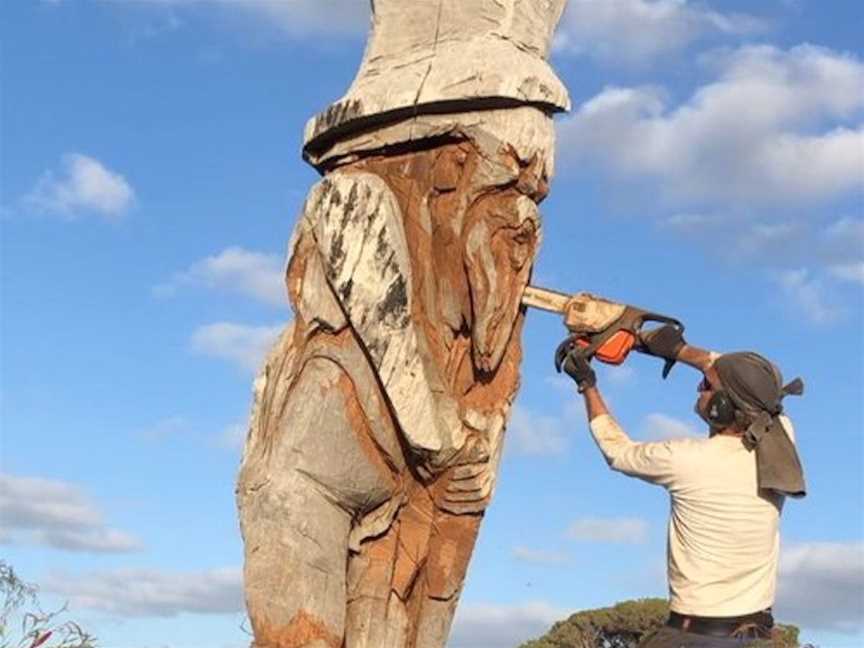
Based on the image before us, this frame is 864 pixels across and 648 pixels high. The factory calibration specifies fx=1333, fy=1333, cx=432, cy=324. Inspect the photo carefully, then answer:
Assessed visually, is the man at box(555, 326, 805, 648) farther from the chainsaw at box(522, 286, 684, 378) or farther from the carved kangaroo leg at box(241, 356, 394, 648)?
the carved kangaroo leg at box(241, 356, 394, 648)

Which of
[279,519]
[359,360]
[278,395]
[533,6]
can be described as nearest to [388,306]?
[359,360]

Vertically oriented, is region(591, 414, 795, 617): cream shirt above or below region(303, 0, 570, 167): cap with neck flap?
below

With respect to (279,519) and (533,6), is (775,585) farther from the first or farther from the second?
(533,6)

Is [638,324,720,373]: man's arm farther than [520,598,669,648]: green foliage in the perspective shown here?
→ No

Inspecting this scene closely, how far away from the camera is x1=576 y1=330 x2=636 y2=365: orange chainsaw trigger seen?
6059mm

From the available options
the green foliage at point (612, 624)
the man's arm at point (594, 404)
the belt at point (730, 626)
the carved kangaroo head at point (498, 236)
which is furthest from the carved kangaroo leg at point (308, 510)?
the green foliage at point (612, 624)

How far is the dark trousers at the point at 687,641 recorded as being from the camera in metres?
5.40

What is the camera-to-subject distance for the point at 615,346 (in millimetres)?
6066

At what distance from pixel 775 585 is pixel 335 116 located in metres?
2.92

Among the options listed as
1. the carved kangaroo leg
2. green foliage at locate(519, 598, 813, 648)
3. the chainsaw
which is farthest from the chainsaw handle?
green foliage at locate(519, 598, 813, 648)

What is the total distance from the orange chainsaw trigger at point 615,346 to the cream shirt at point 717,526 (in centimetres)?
58

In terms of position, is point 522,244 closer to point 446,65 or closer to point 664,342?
point 664,342

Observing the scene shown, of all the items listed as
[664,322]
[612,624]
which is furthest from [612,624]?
[664,322]

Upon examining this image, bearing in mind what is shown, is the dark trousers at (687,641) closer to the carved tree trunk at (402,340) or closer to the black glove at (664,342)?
the carved tree trunk at (402,340)
